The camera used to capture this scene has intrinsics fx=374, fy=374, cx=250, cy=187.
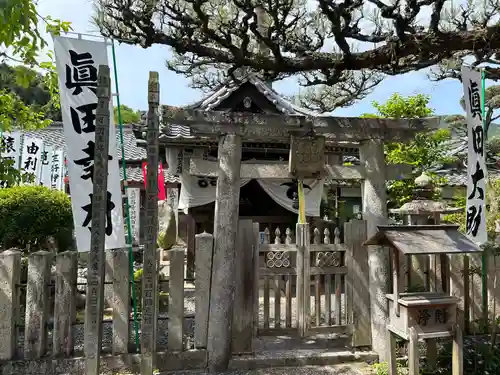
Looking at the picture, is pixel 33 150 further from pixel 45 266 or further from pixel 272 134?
pixel 272 134

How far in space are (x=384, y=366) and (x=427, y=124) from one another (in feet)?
11.5

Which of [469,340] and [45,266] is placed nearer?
[45,266]

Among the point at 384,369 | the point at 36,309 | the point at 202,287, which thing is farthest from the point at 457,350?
the point at 36,309

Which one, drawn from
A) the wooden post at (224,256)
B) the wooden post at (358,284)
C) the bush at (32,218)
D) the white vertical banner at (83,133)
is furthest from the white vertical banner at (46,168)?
the wooden post at (358,284)

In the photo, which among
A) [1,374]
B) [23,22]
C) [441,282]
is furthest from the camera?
[441,282]

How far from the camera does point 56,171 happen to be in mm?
14250

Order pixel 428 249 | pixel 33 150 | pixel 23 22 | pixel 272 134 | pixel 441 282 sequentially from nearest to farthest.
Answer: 1. pixel 23 22
2. pixel 428 249
3. pixel 272 134
4. pixel 441 282
5. pixel 33 150

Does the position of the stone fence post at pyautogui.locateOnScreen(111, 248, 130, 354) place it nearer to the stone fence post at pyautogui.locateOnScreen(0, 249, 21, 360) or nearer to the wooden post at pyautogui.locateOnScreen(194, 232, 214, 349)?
the wooden post at pyautogui.locateOnScreen(194, 232, 214, 349)

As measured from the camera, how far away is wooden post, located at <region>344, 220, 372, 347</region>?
5.52 m

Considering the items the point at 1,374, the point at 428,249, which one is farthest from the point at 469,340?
the point at 1,374

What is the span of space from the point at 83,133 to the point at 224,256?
2.45 meters

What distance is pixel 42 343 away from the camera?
4.85 meters

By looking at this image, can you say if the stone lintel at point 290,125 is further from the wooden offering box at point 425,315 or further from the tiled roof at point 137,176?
the tiled roof at point 137,176

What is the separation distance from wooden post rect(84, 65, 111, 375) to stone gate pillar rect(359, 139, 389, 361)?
369 centimetres
